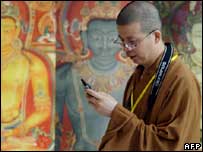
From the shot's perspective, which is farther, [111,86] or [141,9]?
[111,86]

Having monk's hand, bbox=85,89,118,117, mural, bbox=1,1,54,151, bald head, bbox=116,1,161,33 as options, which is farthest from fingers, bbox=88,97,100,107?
mural, bbox=1,1,54,151

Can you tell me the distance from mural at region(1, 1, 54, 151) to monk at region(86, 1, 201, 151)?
150 centimetres

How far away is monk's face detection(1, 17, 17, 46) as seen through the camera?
10.8 ft

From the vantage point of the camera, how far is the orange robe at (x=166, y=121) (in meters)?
1.76

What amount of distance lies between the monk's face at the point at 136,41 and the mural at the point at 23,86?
60.2 inches

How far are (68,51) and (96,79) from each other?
28cm

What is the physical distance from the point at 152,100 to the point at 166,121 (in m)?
0.12

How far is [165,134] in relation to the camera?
5.76 feet

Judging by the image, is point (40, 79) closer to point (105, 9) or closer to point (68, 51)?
point (68, 51)

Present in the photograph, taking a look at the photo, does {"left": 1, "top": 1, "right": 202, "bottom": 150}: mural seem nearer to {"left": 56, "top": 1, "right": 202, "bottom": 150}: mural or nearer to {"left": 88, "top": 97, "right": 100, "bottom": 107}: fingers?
{"left": 56, "top": 1, "right": 202, "bottom": 150}: mural

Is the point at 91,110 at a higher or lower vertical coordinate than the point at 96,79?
lower

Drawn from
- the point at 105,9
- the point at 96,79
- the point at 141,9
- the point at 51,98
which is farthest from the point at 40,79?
the point at 141,9

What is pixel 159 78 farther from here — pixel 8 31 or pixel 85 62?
pixel 8 31

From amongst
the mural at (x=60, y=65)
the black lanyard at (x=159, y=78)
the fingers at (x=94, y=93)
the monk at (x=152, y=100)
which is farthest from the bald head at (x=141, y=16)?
the mural at (x=60, y=65)
